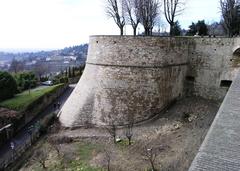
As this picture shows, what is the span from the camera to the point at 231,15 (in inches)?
897

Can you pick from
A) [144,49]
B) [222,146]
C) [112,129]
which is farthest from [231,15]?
[222,146]

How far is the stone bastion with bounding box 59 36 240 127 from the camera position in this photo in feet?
56.4

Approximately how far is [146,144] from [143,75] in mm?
4795

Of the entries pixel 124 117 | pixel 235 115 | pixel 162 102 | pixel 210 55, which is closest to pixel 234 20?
pixel 210 55

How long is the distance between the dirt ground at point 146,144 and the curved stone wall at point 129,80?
2.85ft

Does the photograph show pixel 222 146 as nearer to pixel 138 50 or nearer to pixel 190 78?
pixel 138 50

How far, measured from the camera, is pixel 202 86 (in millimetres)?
18750

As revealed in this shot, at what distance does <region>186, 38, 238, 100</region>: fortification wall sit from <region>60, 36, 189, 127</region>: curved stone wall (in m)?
1.30

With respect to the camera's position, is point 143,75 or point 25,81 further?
point 25,81

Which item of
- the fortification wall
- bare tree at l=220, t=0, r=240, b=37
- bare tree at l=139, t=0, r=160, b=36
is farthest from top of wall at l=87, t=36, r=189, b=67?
bare tree at l=220, t=0, r=240, b=37

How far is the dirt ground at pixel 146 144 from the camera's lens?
40.8 ft

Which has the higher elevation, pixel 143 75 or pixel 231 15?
pixel 231 15

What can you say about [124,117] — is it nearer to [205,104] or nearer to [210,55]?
[205,104]

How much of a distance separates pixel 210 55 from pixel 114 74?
6447 mm
